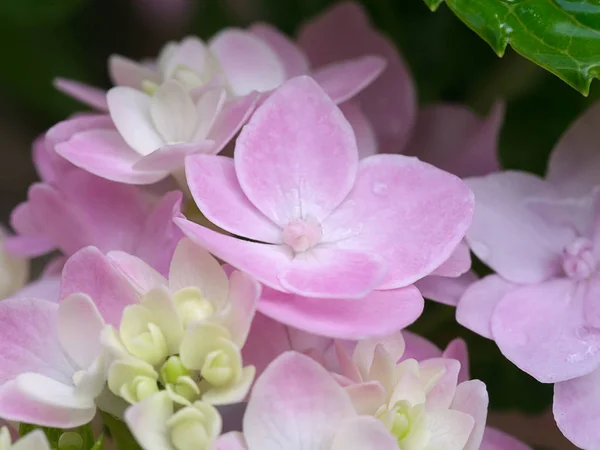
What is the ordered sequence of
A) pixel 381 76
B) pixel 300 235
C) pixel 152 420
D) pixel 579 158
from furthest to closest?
pixel 381 76 < pixel 579 158 < pixel 300 235 < pixel 152 420

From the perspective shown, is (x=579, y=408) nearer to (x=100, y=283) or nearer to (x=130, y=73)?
(x=100, y=283)

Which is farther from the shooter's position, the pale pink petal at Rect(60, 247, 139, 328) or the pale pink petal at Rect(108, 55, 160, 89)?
the pale pink petal at Rect(108, 55, 160, 89)

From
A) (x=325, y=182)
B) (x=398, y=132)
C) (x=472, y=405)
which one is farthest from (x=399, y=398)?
(x=398, y=132)

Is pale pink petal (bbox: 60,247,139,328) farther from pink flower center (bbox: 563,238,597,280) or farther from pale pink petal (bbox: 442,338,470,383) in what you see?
pink flower center (bbox: 563,238,597,280)

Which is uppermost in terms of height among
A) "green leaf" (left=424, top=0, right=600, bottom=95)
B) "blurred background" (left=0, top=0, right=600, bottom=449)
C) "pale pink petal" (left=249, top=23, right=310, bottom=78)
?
"green leaf" (left=424, top=0, right=600, bottom=95)

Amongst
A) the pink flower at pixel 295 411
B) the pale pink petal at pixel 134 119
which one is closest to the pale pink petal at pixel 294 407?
the pink flower at pixel 295 411

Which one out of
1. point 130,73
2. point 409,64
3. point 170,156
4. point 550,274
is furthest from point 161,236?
point 409,64

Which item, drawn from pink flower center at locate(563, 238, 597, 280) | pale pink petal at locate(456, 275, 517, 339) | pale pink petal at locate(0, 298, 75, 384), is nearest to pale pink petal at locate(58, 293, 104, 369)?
pale pink petal at locate(0, 298, 75, 384)
